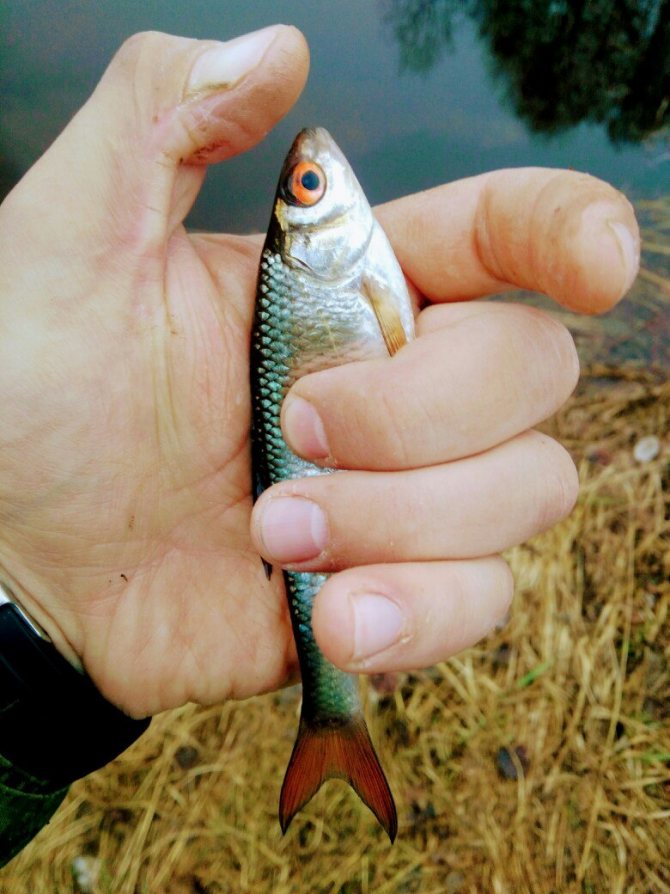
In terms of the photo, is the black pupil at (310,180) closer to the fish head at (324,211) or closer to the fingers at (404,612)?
the fish head at (324,211)

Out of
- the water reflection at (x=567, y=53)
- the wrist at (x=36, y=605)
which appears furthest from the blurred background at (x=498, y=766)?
the water reflection at (x=567, y=53)

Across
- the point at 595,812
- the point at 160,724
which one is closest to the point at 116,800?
the point at 160,724

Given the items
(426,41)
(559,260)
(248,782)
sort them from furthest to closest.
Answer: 1. (426,41)
2. (248,782)
3. (559,260)

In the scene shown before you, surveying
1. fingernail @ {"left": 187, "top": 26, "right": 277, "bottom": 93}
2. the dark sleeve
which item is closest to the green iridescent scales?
fingernail @ {"left": 187, "top": 26, "right": 277, "bottom": 93}

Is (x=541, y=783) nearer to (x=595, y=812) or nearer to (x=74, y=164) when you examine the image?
(x=595, y=812)

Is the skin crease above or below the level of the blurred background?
above

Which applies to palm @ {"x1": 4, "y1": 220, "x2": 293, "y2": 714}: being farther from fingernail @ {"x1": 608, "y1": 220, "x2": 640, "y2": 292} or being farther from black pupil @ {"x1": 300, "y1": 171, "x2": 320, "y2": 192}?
fingernail @ {"x1": 608, "y1": 220, "x2": 640, "y2": 292}
